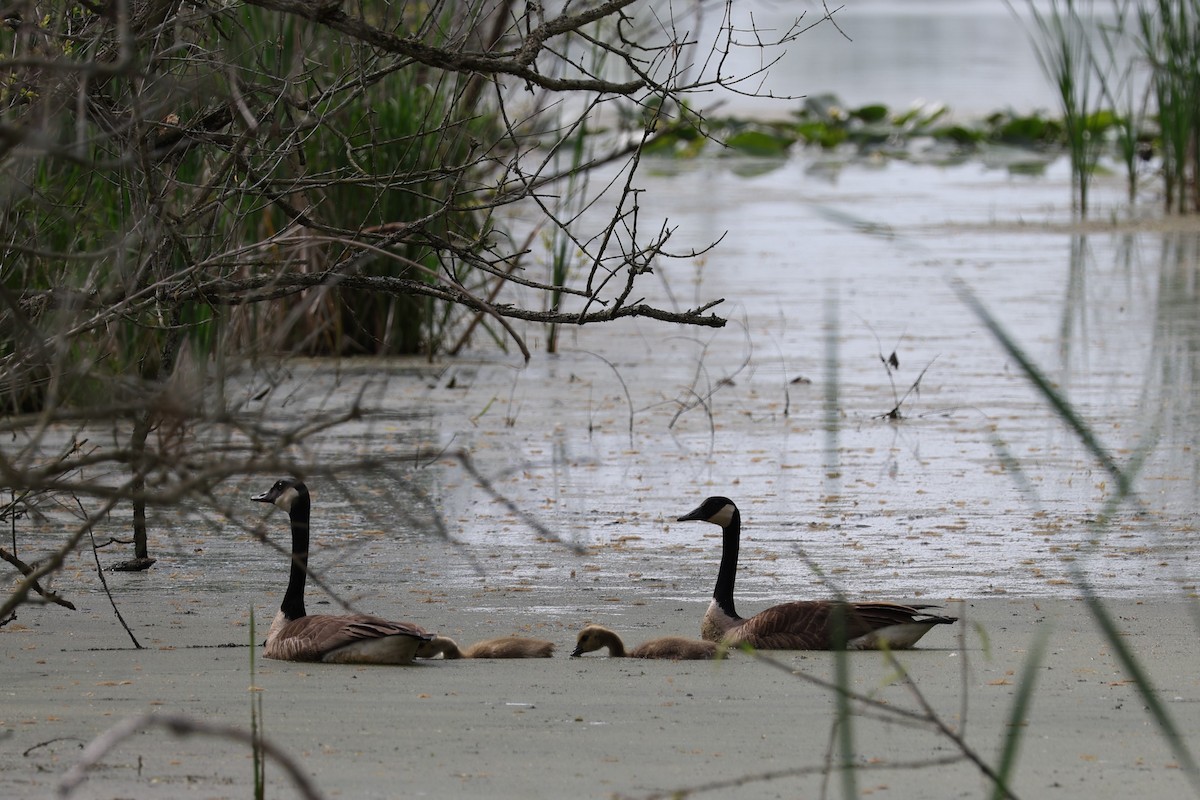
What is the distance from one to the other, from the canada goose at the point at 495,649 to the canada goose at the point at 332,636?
0.19 ft

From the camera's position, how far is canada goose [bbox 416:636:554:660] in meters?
5.01

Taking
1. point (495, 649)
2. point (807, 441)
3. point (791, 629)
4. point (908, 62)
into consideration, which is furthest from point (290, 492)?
point (908, 62)

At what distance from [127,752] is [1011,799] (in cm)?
215

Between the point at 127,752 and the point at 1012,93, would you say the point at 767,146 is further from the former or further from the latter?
the point at 127,752

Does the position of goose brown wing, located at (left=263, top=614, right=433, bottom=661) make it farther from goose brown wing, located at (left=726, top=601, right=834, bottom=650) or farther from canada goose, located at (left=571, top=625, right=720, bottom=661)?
goose brown wing, located at (left=726, top=601, right=834, bottom=650)

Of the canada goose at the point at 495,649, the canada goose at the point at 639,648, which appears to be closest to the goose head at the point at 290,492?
the canada goose at the point at 495,649

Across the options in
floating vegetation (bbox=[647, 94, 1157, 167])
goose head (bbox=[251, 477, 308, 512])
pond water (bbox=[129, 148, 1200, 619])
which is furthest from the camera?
floating vegetation (bbox=[647, 94, 1157, 167])

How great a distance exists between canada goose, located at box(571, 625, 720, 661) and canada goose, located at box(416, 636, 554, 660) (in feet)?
0.34

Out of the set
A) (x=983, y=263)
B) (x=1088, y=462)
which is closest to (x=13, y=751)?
(x=1088, y=462)

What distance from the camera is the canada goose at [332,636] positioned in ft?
16.2

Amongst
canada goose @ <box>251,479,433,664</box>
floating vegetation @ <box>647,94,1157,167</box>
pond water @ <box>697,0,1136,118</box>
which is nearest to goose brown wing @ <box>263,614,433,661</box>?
canada goose @ <box>251,479,433,664</box>

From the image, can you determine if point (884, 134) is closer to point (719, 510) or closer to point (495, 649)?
point (719, 510)

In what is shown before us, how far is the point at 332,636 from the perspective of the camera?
504 centimetres

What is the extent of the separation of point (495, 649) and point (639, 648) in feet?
1.39
